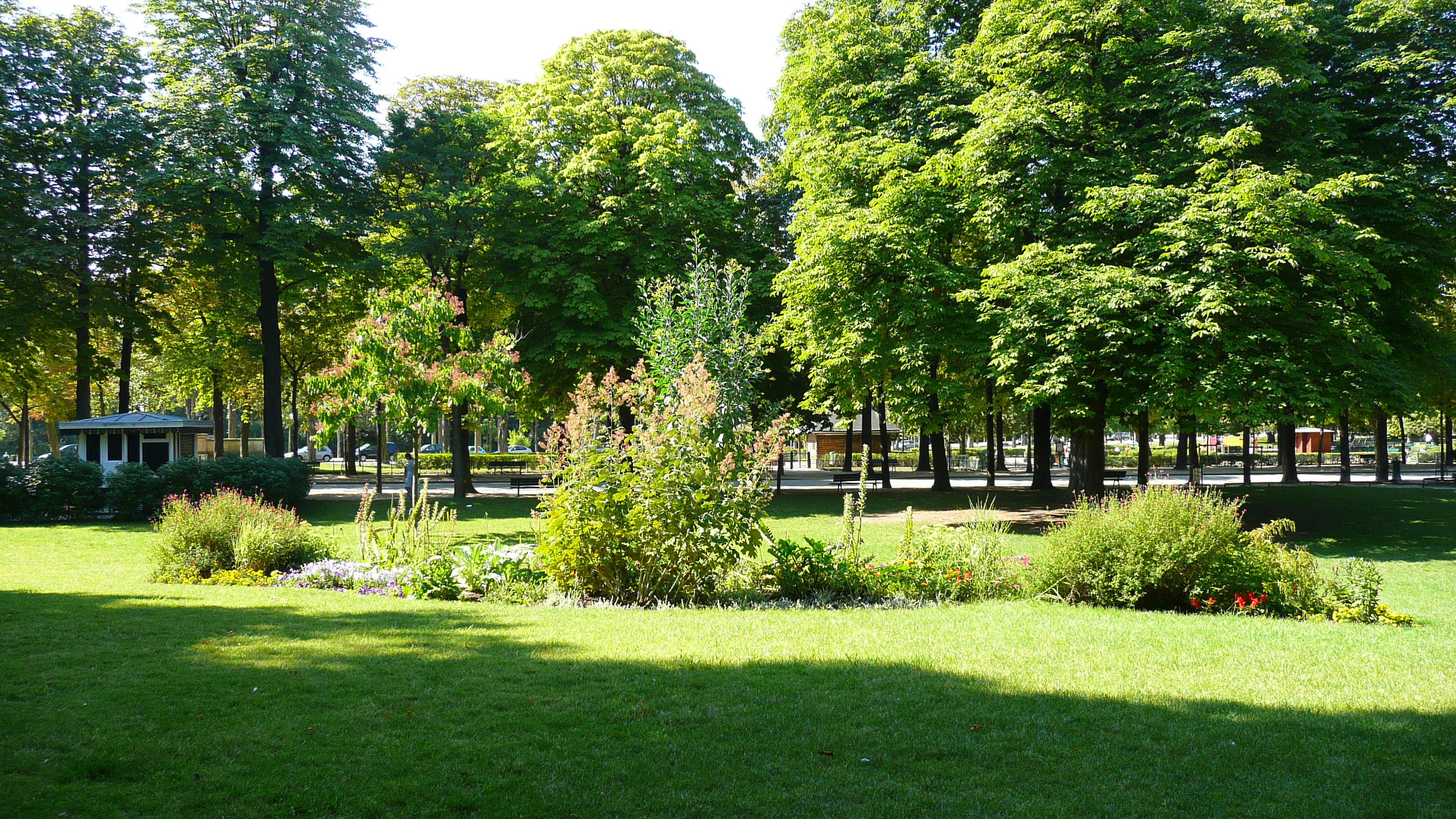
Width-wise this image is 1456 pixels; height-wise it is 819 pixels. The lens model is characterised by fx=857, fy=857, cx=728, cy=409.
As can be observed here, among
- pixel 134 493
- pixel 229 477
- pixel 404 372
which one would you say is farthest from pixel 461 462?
pixel 404 372

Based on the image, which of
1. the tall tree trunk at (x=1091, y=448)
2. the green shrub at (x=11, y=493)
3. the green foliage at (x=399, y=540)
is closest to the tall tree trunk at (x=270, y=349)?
the green shrub at (x=11, y=493)

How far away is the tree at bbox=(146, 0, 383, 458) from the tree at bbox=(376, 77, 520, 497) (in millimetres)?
1425

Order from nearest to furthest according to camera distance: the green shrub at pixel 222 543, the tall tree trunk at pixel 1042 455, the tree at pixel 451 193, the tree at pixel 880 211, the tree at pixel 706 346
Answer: the green shrub at pixel 222 543 → the tree at pixel 706 346 → the tree at pixel 880 211 → the tree at pixel 451 193 → the tall tree trunk at pixel 1042 455

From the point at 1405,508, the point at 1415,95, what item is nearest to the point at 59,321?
the point at 1415,95

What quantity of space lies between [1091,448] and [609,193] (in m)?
16.1

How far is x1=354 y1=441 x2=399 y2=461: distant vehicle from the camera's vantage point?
72.1 meters

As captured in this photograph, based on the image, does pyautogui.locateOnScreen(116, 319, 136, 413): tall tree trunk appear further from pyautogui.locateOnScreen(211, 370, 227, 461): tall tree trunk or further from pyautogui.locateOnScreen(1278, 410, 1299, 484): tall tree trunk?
pyautogui.locateOnScreen(1278, 410, 1299, 484): tall tree trunk

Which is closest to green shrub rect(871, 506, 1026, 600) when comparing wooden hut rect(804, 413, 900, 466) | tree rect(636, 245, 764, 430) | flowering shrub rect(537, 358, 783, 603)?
flowering shrub rect(537, 358, 783, 603)

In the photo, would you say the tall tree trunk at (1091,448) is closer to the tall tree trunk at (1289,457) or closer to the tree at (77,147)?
the tall tree trunk at (1289,457)

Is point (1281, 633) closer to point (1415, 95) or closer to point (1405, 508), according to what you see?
point (1415, 95)

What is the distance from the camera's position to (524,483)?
30.3m

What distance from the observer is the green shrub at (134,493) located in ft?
70.0

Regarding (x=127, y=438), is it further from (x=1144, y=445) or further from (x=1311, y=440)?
(x=1311, y=440)

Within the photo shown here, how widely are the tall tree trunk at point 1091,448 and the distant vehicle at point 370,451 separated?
56.3 meters
